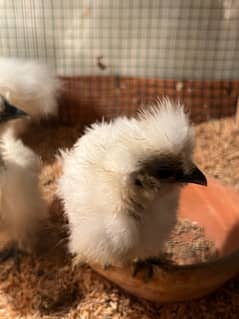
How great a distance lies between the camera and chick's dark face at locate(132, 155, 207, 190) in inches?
45.8

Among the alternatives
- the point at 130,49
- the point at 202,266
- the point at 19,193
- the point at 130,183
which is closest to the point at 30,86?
the point at 130,49

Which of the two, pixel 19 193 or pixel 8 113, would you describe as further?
pixel 8 113

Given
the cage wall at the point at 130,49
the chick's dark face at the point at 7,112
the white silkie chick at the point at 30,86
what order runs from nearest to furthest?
the chick's dark face at the point at 7,112 → the white silkie chick at the point at 30,86 → the cage wall at the point at 130,49

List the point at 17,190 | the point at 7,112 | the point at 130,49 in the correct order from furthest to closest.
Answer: the point at 130,49, the point at 7,112, the point at 17,190

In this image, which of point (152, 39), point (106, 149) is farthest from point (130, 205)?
point (152, 39)

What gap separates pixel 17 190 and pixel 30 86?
825 millimetres

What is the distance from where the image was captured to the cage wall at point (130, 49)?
2.41 m

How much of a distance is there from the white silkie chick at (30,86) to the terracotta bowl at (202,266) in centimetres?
95

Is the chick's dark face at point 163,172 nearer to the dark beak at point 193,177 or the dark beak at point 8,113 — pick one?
the dark beak at point 193,177

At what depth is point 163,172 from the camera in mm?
1183

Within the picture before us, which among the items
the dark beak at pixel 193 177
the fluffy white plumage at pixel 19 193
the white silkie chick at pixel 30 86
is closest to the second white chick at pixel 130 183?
the dark beak at pixel 193 177

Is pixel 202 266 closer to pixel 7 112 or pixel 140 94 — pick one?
pixel 7 112

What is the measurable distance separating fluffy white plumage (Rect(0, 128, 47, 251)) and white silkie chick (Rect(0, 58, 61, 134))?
41 centimetres

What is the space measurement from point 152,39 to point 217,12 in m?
0.40
